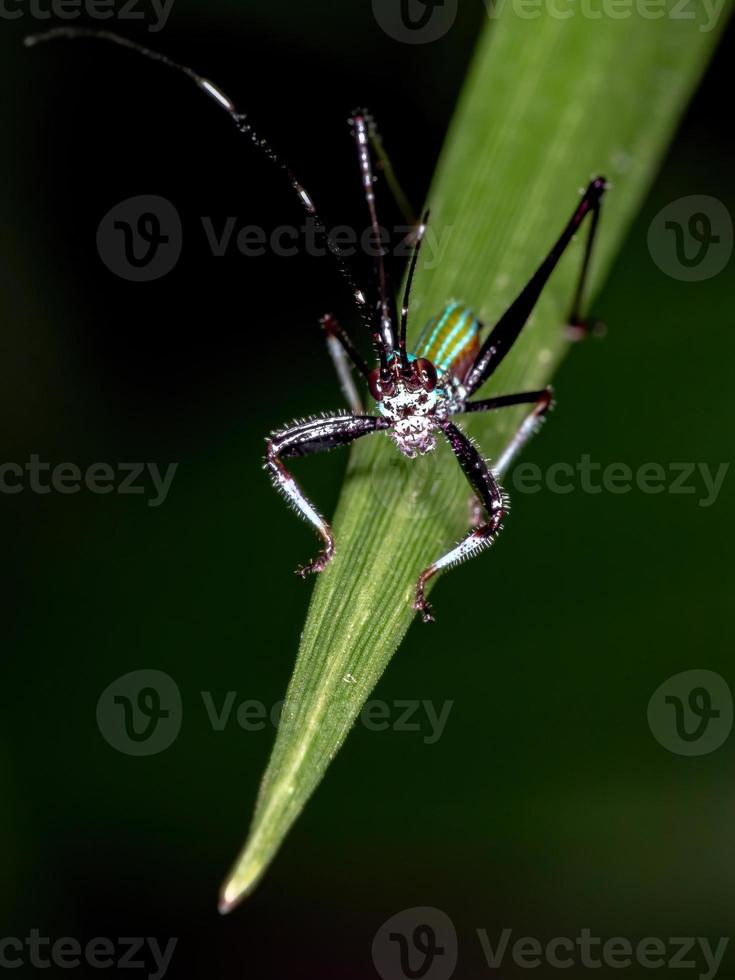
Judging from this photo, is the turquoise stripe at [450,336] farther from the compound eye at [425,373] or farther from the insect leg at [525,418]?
the insect leg at [525,418]

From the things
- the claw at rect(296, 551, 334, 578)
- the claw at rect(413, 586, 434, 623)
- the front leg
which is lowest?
the claw at rect(413, 586, 434, 623)

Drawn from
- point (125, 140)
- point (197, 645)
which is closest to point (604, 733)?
point (197, 645)

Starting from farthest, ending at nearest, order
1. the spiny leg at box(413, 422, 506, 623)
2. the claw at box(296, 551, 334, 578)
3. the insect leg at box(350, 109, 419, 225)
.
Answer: the insect leg at box(350, 109, 419, 225) < the spiny leg at box(413, 422, 506, 623) < the claw at box(296, 551, 334, 578)

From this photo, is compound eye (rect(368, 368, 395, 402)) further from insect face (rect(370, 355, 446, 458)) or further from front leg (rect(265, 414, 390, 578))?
front leg (rect(265, 414, 390, 578))

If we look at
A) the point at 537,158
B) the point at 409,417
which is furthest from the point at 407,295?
the point at 537,158

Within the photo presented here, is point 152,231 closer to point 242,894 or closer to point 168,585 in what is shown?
point 168,585

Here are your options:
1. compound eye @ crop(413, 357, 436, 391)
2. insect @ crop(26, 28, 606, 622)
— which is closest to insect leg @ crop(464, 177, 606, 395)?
insect @ crop(26, 28, 606, 622)
